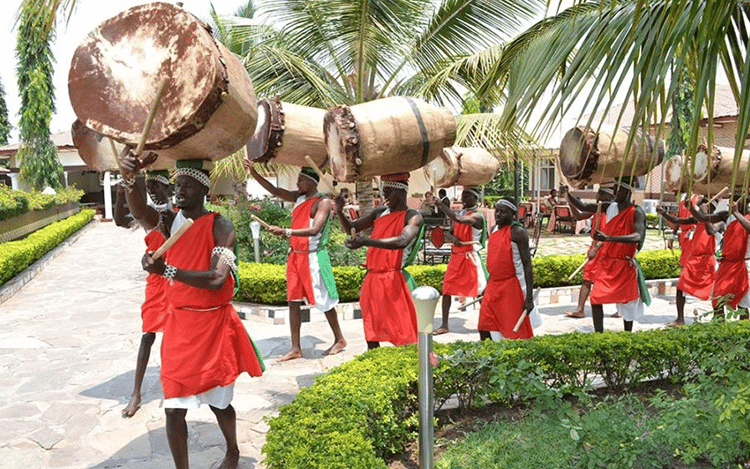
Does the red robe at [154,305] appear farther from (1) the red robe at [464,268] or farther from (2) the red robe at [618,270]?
(2) the red robe at [618,270]

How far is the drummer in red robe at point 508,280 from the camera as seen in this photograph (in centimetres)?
529

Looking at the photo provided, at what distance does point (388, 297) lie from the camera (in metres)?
5.10

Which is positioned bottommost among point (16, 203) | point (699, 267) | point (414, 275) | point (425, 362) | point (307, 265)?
point (414, 275)

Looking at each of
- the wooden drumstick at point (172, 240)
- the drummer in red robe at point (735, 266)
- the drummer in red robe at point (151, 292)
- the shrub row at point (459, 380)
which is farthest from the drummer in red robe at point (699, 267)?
the wooden drumstick at point (172, 240)

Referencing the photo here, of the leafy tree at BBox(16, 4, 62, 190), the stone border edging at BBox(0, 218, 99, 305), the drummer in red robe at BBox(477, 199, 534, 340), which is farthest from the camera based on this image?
the leafy tree at BBox(16, 4, 62, 190)

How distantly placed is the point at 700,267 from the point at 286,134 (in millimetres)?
5579

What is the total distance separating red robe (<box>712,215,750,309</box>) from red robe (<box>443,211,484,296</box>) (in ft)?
8.73

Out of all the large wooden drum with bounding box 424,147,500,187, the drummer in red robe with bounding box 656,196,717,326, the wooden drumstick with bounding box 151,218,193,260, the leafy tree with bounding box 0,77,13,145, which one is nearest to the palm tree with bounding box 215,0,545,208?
the large wooden drum with bounding box 424,147,500,187

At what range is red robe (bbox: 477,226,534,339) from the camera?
5301mm

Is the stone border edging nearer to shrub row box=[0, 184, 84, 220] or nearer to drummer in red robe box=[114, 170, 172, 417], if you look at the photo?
shrub row box=[0, 184, 84, 220]

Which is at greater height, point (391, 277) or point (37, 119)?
point (37, 119)

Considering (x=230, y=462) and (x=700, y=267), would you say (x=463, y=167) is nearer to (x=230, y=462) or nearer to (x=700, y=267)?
(x=700, y=267)

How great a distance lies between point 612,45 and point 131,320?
7288 mm

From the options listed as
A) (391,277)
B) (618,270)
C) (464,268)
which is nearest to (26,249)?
(464,268)
